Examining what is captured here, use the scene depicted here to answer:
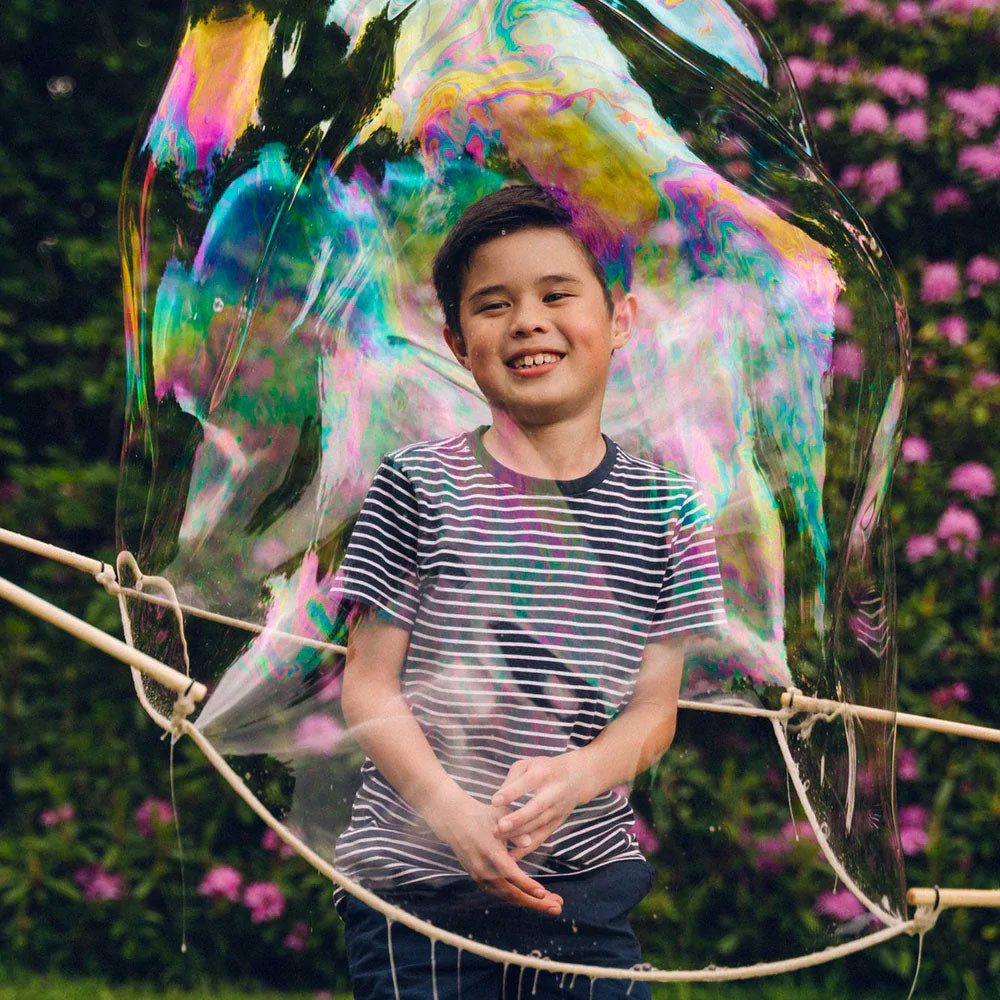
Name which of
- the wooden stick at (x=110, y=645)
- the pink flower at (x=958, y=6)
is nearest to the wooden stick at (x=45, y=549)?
the wooden stick at (x=110, y=645)

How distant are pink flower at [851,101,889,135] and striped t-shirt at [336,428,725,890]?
75.8 inches

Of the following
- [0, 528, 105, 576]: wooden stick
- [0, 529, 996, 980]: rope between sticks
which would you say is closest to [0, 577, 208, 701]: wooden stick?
[0, 529, 996, 980]: rope between sticks

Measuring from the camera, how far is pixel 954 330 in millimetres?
2801

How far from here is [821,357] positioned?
1.44 meters

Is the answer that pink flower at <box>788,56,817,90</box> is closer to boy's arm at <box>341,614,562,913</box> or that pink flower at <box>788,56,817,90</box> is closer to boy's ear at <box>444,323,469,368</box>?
boy's ear at <box>444,323,469,368</box>

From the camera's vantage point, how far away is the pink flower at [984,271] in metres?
2.86

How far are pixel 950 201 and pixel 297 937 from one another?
2201mm

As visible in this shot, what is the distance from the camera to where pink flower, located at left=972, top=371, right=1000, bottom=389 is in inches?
110

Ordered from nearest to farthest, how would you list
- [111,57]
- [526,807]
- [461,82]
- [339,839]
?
[526,807] → [339,839] → [461,82] → [111,57]

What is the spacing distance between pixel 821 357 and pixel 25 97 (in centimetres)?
239

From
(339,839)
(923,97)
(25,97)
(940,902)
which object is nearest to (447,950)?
(339,839)

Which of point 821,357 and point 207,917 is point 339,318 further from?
point 207,917

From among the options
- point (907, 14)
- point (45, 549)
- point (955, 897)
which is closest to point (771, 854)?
point (955, 897)

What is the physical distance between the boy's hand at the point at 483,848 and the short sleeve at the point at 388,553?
18cm
